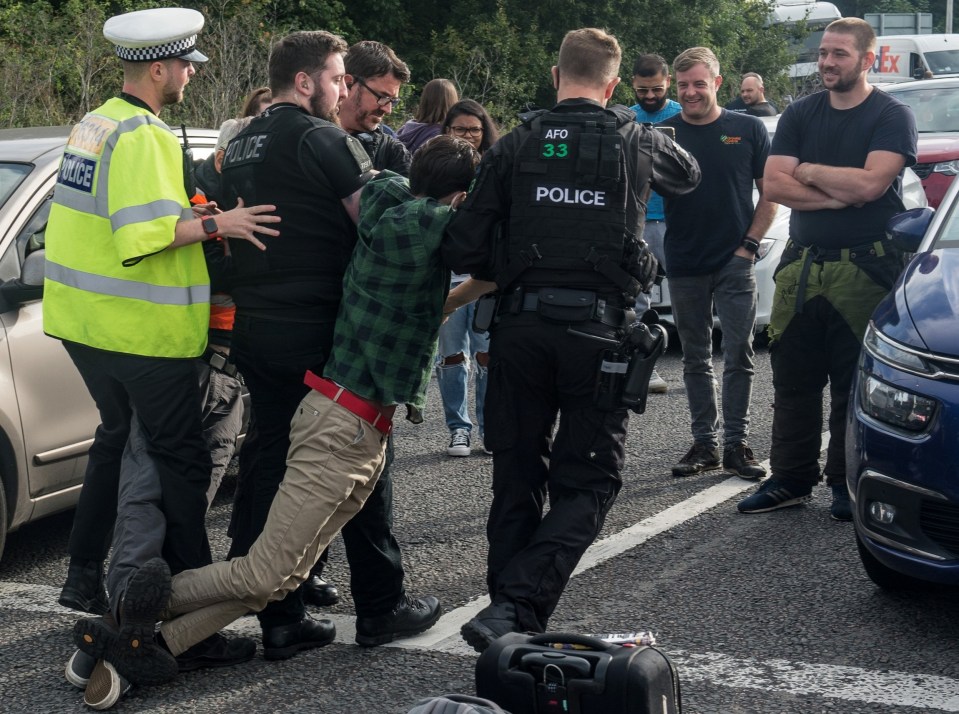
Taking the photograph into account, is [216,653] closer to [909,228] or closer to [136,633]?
[136,633]

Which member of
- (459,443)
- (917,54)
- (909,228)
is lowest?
(459,443)

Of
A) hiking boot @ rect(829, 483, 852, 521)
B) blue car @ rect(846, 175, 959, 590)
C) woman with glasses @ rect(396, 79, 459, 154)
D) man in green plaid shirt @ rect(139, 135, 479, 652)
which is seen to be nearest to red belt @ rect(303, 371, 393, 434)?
man in green plaid shirt @ rect(139, 135, 479, 652)

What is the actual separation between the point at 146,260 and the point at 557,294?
1305 millimetres

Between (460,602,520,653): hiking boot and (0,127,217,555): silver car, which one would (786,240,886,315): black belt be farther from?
(0,127,217,555): silver car

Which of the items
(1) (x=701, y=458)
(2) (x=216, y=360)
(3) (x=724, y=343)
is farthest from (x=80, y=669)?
(3) (x=724, y=343)

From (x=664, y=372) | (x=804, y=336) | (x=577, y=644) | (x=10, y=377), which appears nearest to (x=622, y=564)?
(x=804, y=336)

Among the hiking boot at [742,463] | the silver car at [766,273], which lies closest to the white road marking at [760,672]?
the hiking boot at [742,463]

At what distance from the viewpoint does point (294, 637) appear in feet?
14.1

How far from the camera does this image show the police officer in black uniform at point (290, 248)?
4.12m

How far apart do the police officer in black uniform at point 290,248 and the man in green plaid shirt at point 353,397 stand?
0.33 ft

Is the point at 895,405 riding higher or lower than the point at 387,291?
lower

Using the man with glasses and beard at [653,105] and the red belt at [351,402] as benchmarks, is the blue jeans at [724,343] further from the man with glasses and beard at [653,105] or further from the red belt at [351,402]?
the red belt at [351,402]

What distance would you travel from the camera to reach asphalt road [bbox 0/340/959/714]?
3914mm

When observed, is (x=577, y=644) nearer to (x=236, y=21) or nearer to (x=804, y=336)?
(x=804, y=336)
